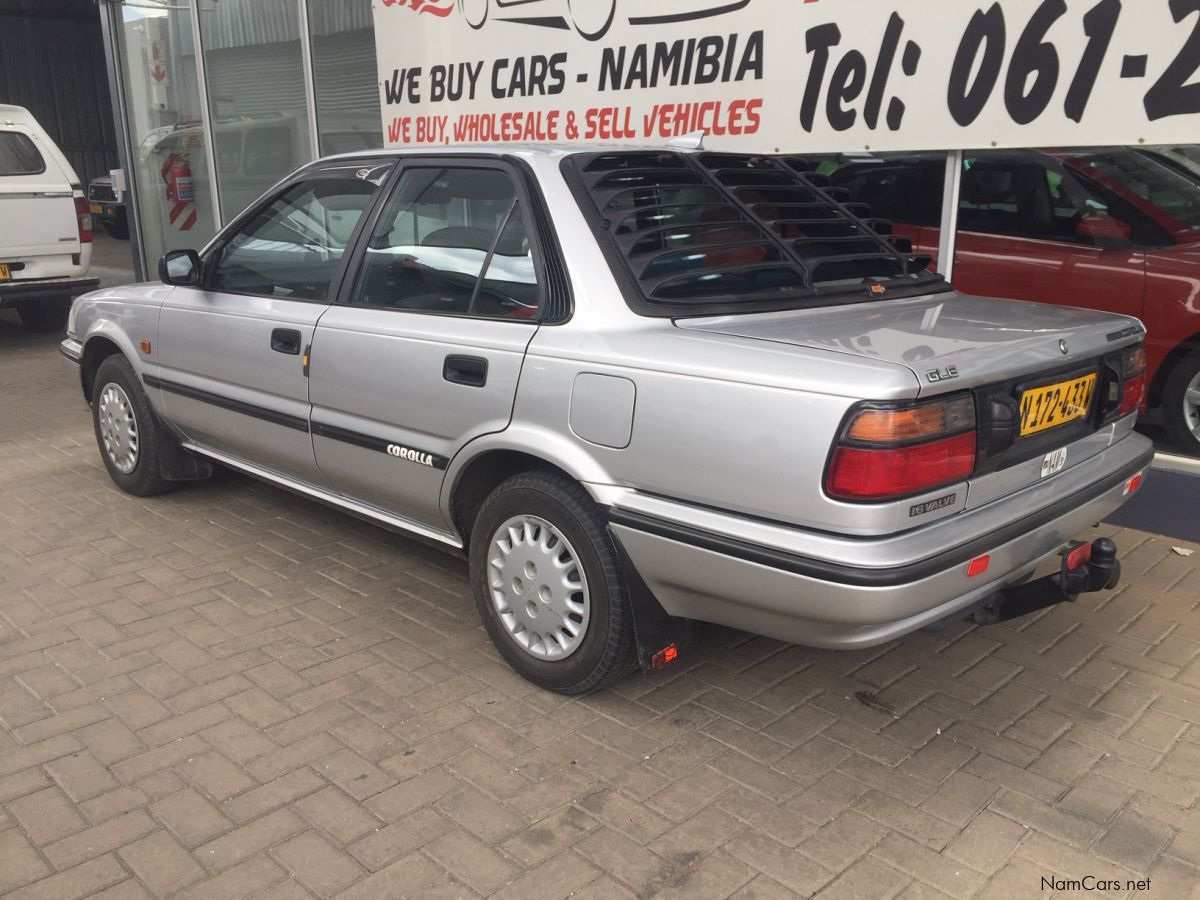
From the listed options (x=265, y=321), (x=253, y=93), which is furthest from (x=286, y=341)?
(x=253, y=93)

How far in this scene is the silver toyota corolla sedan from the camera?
99.7 inches

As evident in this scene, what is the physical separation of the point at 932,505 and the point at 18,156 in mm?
9538

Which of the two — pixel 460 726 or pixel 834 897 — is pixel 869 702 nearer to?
pixel 834 897

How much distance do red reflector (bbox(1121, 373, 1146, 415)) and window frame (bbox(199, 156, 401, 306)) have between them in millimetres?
2618

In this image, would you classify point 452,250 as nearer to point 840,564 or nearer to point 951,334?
point 951,334

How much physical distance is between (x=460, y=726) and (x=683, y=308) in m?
1.44

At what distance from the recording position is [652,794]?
110 inches

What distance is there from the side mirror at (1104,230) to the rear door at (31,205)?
855 cm

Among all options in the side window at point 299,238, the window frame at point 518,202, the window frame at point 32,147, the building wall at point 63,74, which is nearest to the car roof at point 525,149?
the window frame at point 518,202

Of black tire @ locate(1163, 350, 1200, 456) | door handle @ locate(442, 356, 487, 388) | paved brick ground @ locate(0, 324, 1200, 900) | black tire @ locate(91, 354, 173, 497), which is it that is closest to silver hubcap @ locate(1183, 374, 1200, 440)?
black tire @ locate(1163, 350, 1200, 456)

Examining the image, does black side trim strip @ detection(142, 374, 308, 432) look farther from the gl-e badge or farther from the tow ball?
the tow ball

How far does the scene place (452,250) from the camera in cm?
354

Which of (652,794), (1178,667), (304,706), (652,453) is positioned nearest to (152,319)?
(304,706)

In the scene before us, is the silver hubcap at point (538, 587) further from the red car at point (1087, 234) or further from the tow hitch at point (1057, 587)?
the red car at point (1087, 234)
